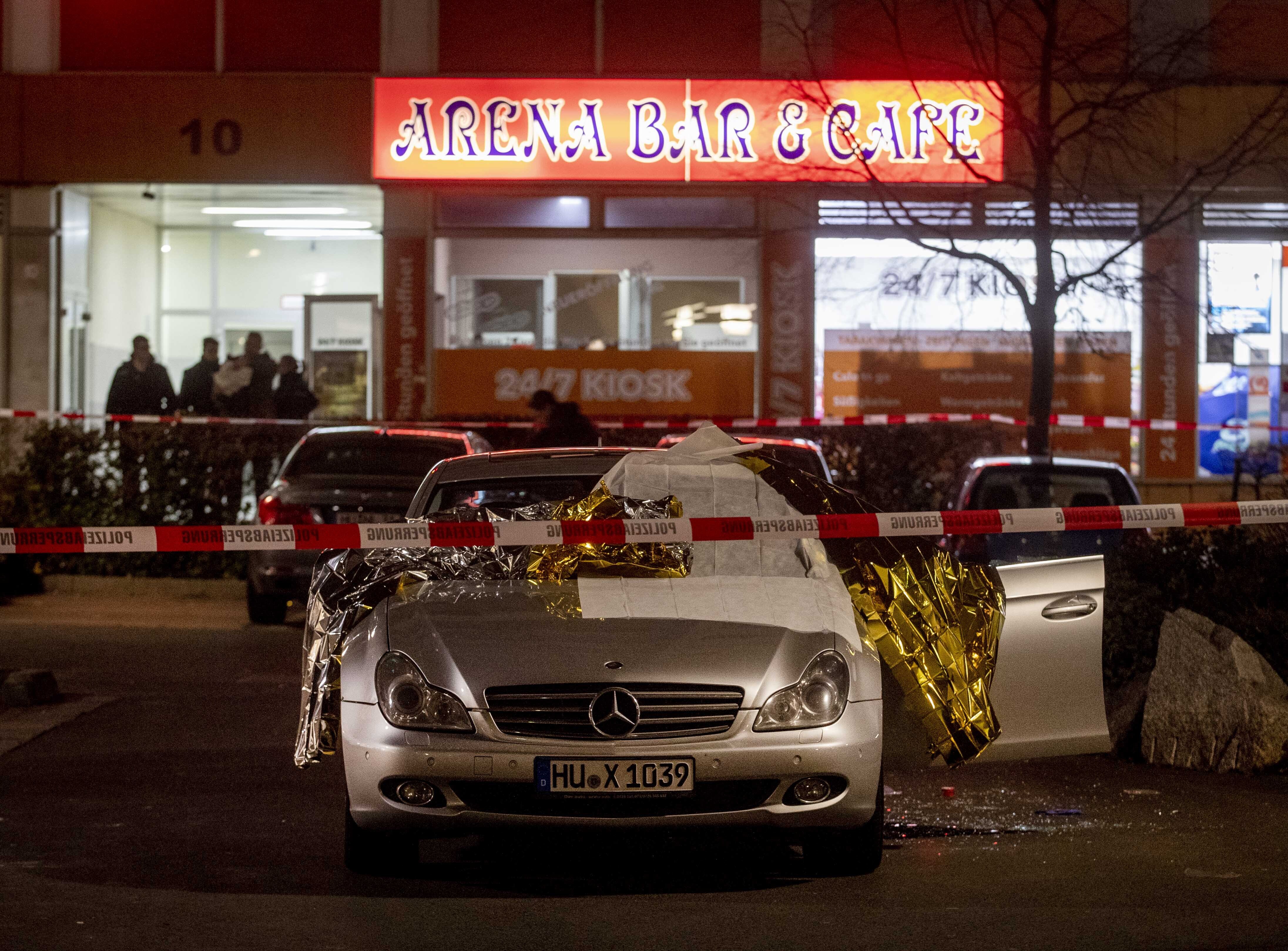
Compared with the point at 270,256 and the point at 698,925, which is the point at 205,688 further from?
the point at 270,256

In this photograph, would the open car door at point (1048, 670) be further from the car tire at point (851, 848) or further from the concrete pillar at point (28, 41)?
the concrete pillar at point (28, 41)

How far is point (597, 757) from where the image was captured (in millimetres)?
5297

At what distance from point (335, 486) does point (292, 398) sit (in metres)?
6.47

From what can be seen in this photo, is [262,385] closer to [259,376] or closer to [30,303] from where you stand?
[259,376]

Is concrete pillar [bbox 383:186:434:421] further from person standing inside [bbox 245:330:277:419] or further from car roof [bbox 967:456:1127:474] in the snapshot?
car roof [bbox 967:456:1127:474]

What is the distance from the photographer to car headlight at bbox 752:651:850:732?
5.39 m

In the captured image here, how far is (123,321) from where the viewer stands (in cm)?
2312

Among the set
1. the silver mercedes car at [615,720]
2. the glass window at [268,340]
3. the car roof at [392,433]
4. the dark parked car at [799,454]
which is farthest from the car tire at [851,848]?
the glass window at [268,340]

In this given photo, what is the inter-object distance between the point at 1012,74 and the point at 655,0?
6394mm

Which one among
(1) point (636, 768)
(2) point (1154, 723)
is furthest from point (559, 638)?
(2) point (1154, 723)

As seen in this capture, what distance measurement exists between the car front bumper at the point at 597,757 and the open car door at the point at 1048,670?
29.4 inches

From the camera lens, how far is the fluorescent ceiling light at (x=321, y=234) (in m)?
23.1

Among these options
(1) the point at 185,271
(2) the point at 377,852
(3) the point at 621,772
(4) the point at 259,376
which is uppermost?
(1) the point at 185,271

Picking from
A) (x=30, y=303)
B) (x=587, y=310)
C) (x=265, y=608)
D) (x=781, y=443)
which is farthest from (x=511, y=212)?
(x=781, y=443)
